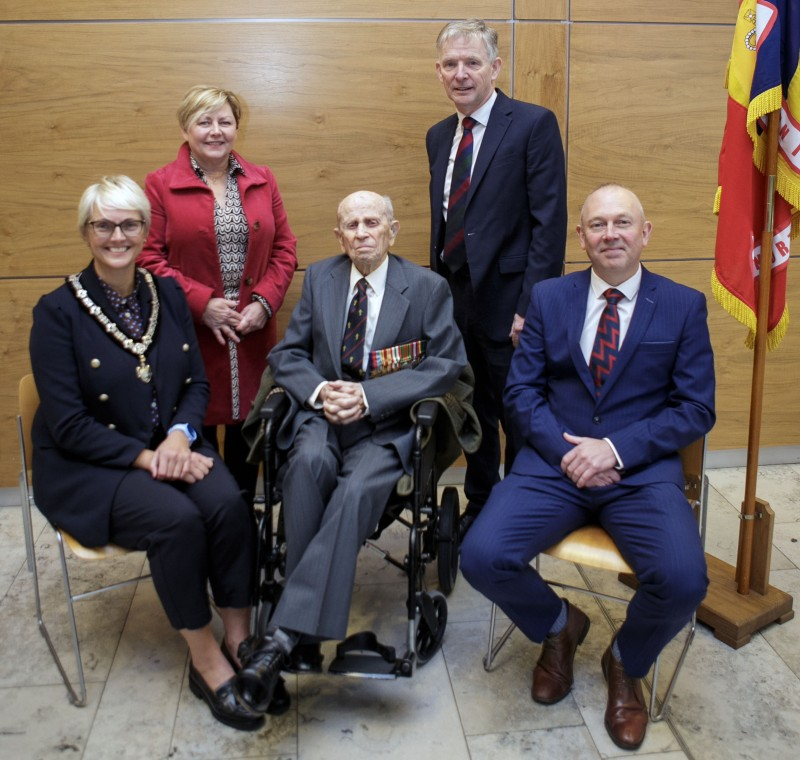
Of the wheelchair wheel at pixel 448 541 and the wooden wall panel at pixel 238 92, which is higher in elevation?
the wooden wall panel at pixel 238 92

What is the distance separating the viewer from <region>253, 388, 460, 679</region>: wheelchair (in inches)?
97.0

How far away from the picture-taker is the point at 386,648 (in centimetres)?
249

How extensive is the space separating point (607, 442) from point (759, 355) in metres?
0.76

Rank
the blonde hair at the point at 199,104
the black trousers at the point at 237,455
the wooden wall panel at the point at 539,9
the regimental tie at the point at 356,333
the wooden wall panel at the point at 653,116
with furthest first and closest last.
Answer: the wooden wall panel at the point at 653,116, the wooden wall panel at the point at 539,9, the black trousers at the point at 237,455, the blonde hair at the point at 199,104, the regimental tie at the point at 356,333

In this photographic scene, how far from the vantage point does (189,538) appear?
2.49 meters

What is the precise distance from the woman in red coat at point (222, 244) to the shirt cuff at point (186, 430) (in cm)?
48

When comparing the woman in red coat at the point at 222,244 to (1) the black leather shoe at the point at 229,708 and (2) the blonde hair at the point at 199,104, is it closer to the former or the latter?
(2) the blonde hair at the point at 199,104

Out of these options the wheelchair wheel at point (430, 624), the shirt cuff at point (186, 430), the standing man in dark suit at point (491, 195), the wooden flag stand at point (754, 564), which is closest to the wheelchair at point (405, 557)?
the wheelchair wheel at point (430, 624)

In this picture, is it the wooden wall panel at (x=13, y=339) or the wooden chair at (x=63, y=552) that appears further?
the wooden wall panel at (x=13, y=339)

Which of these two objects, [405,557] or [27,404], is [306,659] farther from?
[27,404]

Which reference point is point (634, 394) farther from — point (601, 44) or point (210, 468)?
point (601, 44)

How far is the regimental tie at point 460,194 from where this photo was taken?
3.14m

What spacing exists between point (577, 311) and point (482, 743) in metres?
1.27

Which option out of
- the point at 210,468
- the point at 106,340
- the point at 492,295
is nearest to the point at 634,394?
the point at 492,295
